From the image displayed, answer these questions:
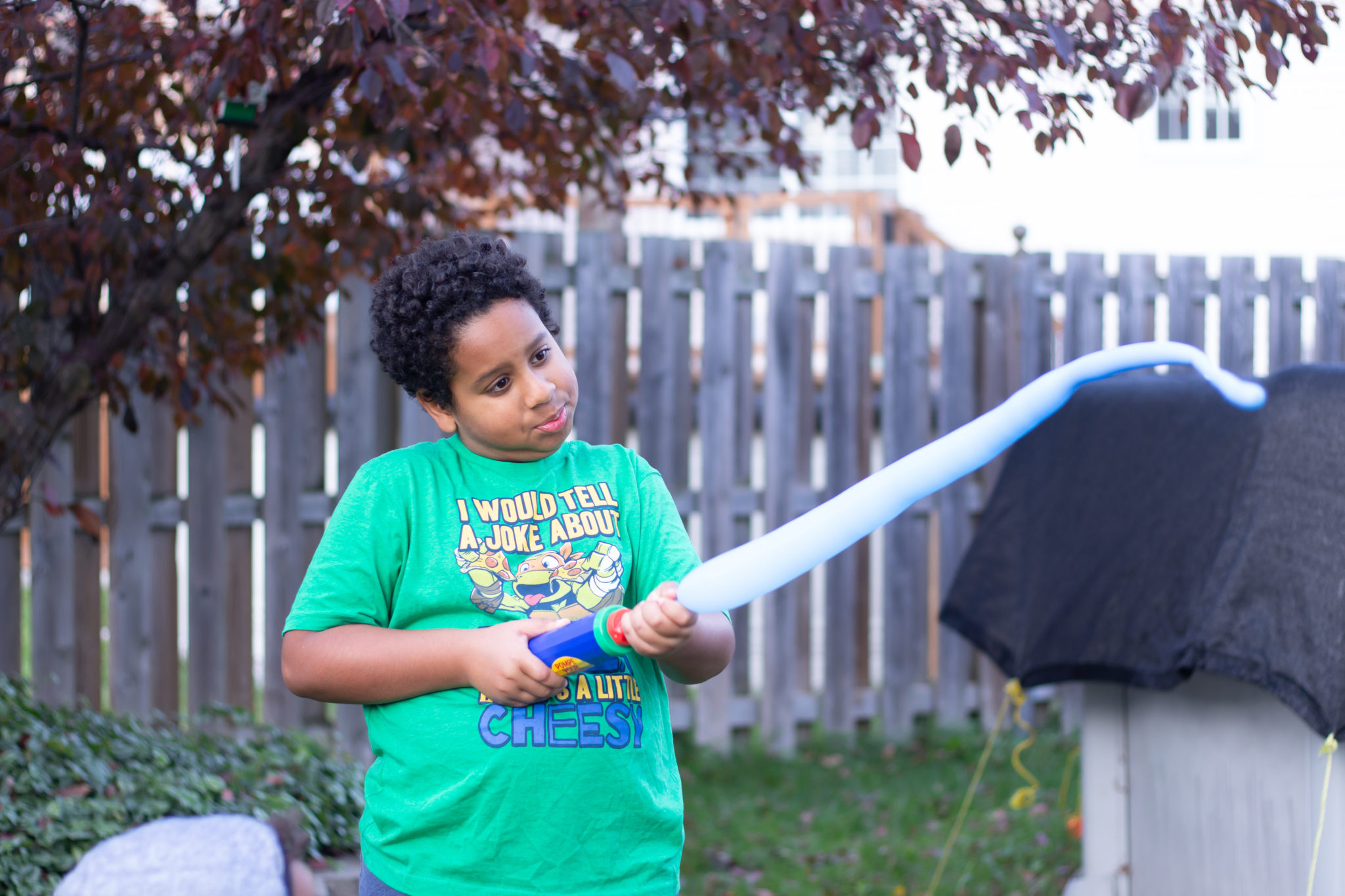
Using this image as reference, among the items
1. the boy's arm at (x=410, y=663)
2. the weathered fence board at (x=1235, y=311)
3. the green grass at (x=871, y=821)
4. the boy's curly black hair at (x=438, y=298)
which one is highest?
the weathered fence board at (x=1235, y=311)

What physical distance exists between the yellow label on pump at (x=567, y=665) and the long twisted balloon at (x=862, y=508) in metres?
0.16

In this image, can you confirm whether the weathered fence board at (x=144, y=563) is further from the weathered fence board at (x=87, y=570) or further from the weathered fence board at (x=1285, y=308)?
the weathered fence board at (x=1285, y=308)

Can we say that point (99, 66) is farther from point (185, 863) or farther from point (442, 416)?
point (185, 863)

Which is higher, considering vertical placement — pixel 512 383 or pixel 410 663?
pixel 512 383

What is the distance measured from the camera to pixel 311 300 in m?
3.26

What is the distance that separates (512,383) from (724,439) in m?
3.22

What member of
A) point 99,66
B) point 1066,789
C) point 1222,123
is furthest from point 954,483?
point 1222,123

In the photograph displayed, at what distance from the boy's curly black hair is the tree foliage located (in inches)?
22.3

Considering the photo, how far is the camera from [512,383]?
1.47m

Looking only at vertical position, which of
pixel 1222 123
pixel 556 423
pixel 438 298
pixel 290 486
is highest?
pixel 1222 123

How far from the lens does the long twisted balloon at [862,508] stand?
3.96ft

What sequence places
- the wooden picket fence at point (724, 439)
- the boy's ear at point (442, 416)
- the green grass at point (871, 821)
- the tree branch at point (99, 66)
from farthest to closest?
the wooden picket fence at point (724, 439) < the green grass at point (871, 821) < the tree branch at point (99, 66) < the boy's ear at point (442, 416)

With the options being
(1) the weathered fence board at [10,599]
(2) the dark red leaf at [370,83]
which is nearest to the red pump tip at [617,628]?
(2) the dark red leaf at [370,83]

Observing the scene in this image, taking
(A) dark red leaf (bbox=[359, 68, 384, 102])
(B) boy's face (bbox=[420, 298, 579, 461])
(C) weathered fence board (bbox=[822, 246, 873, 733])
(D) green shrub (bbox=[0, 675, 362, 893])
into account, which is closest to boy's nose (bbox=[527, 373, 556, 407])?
(B) boy's face (bbox=[420, 298, 579, 461])
